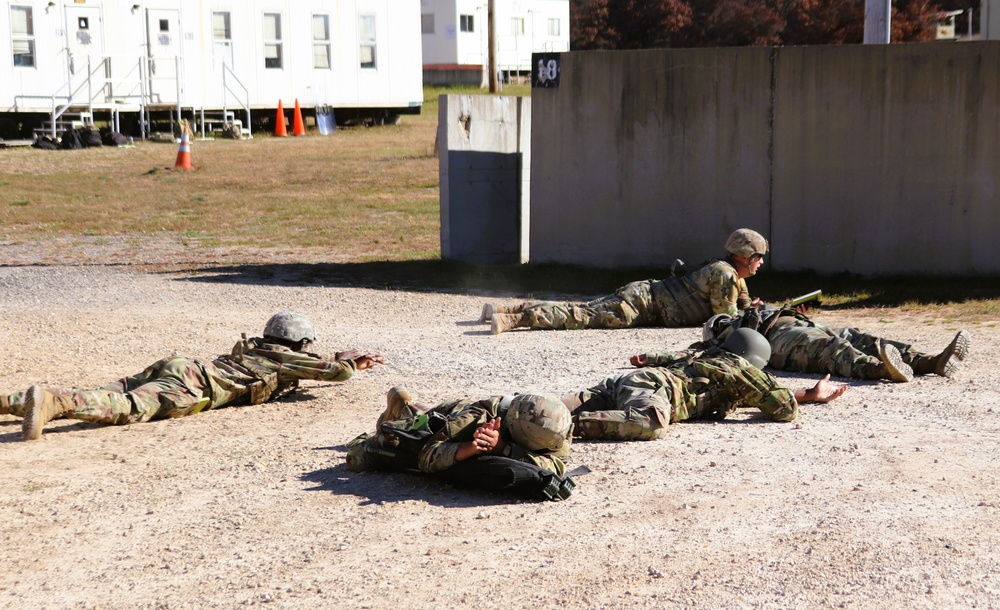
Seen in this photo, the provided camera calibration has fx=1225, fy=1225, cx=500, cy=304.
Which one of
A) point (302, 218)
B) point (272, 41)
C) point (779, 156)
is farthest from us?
point (272, 41)

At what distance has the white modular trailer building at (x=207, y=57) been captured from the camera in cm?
2722

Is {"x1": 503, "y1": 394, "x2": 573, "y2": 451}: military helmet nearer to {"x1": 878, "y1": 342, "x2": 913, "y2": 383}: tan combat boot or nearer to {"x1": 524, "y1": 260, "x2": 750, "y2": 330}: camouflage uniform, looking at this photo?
{"x1": 878, "y1": 342, "x2": 913, "y2": 383}: tan combat boot

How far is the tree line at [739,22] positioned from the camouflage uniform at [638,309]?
2026cm

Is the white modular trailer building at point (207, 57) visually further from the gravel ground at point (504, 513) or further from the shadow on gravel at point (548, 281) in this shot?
the gravel ground at point (504, 513)

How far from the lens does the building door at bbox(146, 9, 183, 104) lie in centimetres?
2881

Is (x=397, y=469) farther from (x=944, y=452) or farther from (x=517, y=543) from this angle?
(x=944, y=452)

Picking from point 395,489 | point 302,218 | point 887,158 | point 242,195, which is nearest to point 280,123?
point 242,195

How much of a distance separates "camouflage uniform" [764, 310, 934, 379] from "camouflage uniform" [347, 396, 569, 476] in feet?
9.10

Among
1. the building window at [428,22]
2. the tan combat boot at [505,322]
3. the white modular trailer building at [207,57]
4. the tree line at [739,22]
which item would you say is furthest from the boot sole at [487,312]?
the building window at [428,22]

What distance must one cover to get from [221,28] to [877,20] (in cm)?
2013

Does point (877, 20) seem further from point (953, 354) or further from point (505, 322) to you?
point (953, 354)

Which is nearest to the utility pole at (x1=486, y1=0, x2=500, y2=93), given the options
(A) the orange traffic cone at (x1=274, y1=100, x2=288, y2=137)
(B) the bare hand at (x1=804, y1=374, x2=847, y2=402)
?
(A) the orange traffic cone at (x1=274, y1=100, x2=288, y2=137)

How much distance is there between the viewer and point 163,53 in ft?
95.5

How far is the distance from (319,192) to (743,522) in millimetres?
16784
